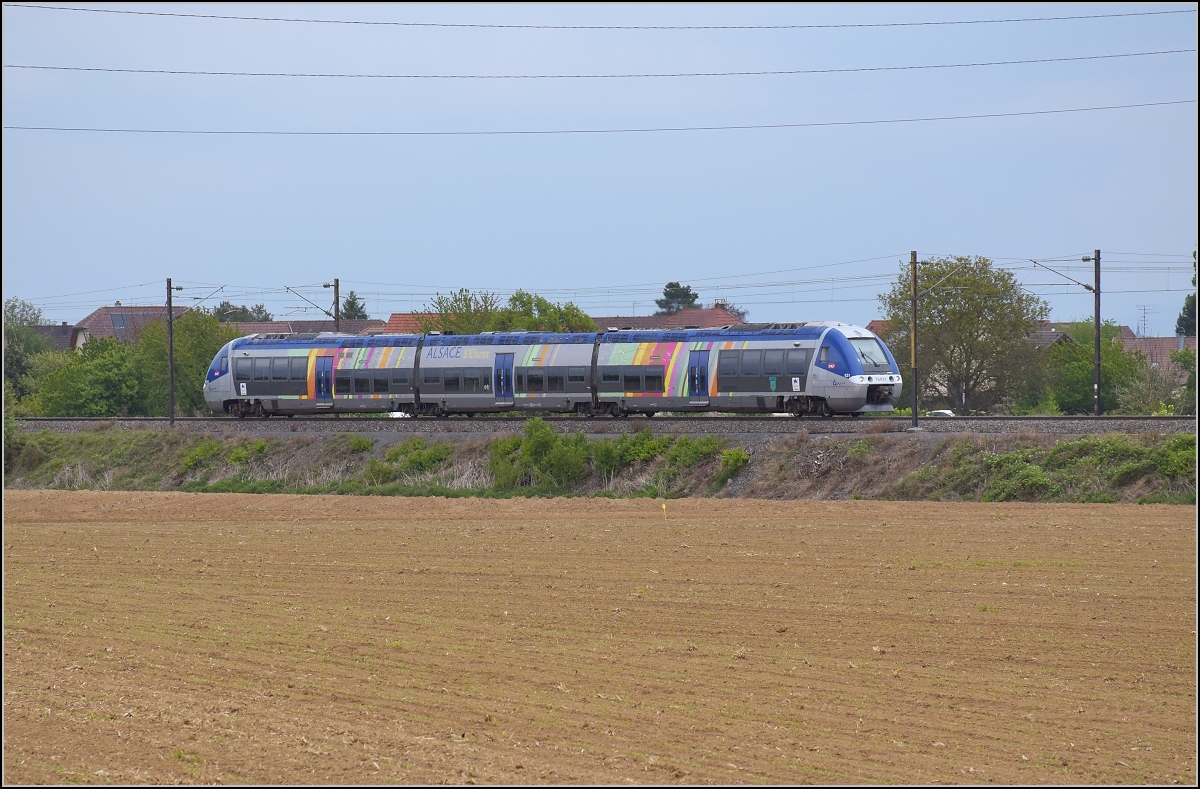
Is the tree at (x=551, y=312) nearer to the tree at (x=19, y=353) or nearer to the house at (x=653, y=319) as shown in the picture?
the house at (x=653, y=319)

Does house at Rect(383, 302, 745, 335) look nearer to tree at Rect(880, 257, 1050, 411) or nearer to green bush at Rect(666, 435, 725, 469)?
tree at Rect(880, 257, 1050, 411)

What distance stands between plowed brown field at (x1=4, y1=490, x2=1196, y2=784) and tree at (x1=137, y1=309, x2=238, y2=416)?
50.0 meters

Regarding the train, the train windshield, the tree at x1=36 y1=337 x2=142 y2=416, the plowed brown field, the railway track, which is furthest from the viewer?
the tree at x1=36 y1=337 x2=142 y2=416

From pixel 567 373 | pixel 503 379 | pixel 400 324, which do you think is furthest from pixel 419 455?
pixel 400 324

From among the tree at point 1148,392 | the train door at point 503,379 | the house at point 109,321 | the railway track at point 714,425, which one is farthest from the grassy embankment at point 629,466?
the house at point 109,321

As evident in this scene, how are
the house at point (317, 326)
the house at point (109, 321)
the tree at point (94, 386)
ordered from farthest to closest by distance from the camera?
the house at point (109, 321)
the house at point (317, 326)
the tree at point (94, 386)

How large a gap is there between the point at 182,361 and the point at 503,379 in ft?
133

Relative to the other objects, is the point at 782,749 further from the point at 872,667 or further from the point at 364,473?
the point at 364,473

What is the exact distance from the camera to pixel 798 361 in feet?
137

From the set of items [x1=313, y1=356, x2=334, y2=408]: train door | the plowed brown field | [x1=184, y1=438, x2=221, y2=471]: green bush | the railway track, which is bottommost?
the plowed brown field

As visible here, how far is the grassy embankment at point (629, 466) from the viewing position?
111ft

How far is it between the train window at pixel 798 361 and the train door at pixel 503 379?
412 inches

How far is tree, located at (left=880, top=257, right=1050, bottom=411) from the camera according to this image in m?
73.4

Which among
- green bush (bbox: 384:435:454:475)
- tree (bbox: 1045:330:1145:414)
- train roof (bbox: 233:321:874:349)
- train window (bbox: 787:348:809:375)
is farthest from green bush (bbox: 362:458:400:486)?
tree (bbox: 1045:330:1145:414)
